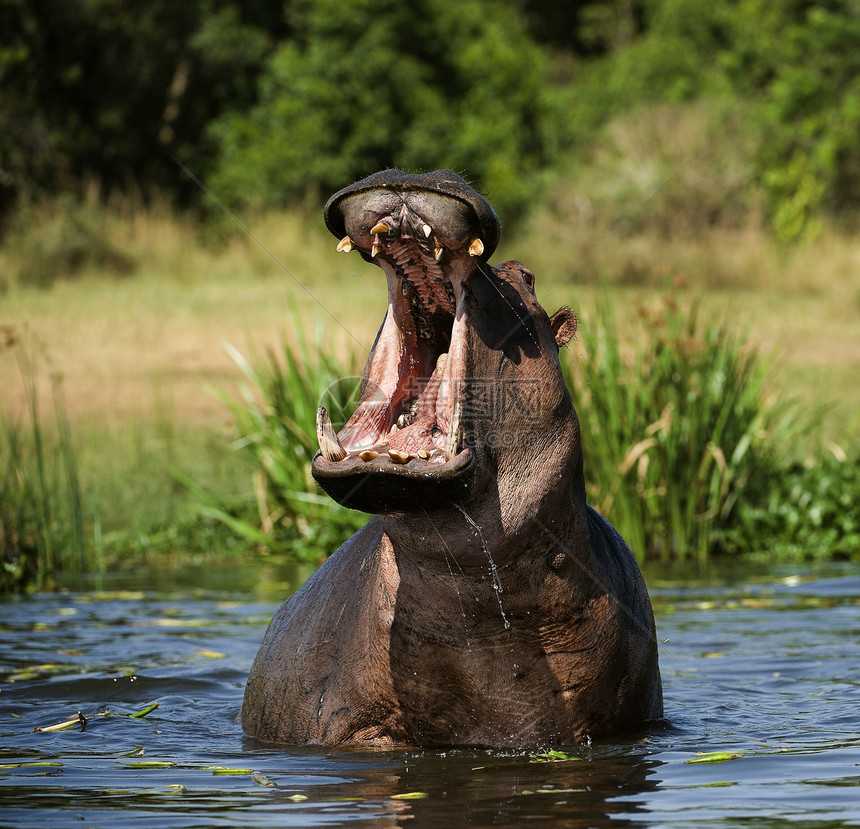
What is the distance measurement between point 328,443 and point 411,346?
0.44 metres

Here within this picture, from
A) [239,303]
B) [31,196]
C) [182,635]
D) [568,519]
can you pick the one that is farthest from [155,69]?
[568,519]

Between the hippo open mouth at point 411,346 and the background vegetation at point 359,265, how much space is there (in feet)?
12.5

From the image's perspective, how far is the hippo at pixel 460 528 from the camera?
3025mm

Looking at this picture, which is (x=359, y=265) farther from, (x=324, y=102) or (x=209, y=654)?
(x=209, y=654)

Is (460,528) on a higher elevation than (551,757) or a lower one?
higher

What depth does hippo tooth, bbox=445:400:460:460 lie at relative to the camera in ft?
10.1

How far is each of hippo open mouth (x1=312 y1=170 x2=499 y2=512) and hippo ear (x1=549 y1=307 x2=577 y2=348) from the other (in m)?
0.28

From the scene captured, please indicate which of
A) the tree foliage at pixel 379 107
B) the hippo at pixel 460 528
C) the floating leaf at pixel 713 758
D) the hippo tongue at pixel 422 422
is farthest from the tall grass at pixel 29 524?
the tree foliage at pixel 379 107

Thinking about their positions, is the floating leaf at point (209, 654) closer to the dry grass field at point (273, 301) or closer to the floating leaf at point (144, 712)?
the floating leaf at point (144, 712)

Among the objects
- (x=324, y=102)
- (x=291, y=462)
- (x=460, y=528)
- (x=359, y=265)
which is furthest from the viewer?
(x=359, y=265)

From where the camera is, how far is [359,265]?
2330 cm

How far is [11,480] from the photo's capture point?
7.52m

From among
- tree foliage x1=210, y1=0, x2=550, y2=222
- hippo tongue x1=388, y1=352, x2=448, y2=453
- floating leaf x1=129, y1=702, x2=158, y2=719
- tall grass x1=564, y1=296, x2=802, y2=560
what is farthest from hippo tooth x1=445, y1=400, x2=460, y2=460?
tree foliage x1=210, y1=0, x2=550, y2=222

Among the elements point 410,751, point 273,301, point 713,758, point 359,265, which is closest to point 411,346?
point 410,751
